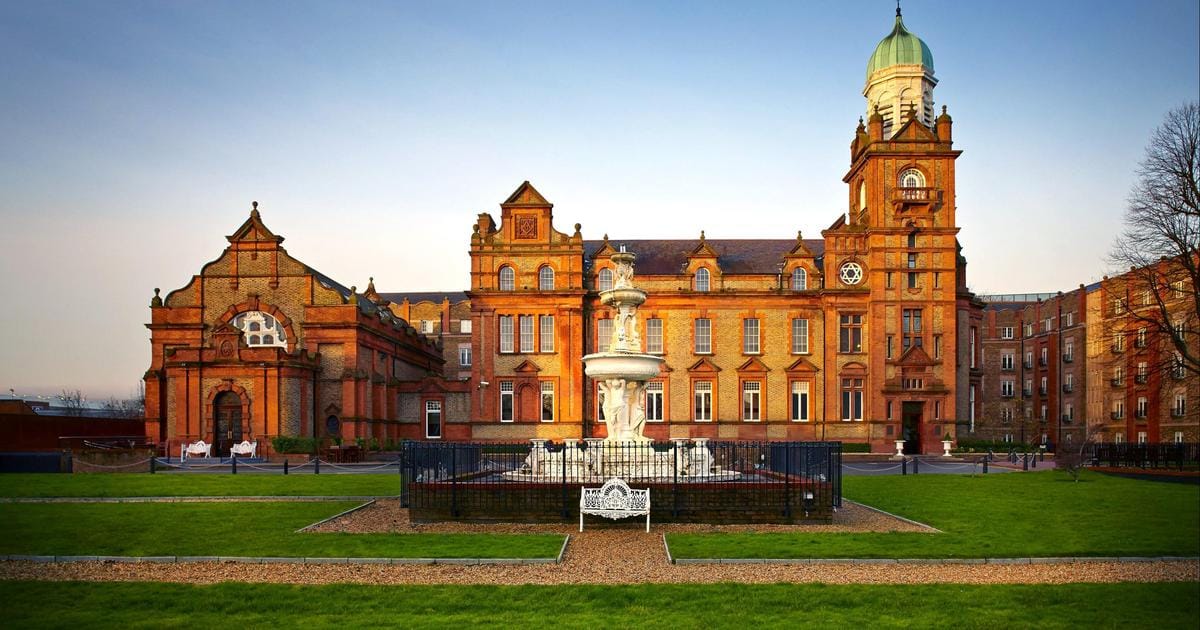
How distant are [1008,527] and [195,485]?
22.6m

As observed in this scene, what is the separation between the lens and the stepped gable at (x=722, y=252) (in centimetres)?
5397

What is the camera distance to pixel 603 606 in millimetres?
10812

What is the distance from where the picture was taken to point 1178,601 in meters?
11.2

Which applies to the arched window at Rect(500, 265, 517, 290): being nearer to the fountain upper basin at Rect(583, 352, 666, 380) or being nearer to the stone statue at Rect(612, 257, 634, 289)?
the stone statue at Rect(612, 257, 634, 289)

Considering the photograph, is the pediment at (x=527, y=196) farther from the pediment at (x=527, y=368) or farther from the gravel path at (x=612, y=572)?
the gravel path at (x=612, y=572)

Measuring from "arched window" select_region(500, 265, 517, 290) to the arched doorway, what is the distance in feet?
51.6

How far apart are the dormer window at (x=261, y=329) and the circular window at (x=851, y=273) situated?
32753mm

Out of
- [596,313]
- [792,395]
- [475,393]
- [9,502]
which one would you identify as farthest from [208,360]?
[792,395]

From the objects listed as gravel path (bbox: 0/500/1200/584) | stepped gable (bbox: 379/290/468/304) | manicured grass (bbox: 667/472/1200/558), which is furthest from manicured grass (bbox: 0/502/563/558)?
stepped gable (bbox: 379/290/468/304)

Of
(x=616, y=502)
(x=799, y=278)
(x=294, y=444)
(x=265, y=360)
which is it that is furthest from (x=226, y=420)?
(x=616, y=502)

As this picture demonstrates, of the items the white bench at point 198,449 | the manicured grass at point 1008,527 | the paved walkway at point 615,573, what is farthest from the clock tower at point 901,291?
the paved walkway at point 615,573

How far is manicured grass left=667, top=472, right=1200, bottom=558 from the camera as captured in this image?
14359mm

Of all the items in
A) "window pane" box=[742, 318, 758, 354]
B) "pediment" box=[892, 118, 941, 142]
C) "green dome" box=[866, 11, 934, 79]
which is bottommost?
"window pane" box=[742, 318, 758, 354]

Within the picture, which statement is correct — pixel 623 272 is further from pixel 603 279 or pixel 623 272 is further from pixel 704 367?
pixel 603 279
